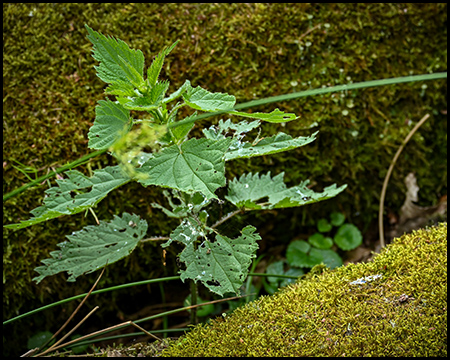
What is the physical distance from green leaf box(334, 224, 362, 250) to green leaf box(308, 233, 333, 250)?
0.05 meters

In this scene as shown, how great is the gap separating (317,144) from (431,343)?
1632 millimetres

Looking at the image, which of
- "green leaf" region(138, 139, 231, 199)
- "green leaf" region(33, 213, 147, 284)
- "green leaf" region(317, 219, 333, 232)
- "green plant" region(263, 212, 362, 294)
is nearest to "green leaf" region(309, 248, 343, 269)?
"green plant" region(263, 212, 362, 294)

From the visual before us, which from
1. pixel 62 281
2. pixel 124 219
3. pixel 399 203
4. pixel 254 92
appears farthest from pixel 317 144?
pixel 62 281

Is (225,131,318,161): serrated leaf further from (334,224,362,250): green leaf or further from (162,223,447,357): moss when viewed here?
(334,224,362,250): green leaf

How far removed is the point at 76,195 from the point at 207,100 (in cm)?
67

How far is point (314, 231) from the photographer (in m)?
3.04

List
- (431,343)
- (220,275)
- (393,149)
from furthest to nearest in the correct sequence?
1. (393,149)
2. (220,275)
3. (431,343)

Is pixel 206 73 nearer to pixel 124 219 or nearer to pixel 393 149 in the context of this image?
pixel 124 219

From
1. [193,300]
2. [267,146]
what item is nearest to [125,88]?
[267,146]

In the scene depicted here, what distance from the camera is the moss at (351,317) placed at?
1.40 m

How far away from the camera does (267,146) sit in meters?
1.72

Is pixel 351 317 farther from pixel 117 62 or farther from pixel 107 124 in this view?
pixel 117 62

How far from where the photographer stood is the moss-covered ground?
2410 millimetres

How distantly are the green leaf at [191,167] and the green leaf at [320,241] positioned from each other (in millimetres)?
1626
